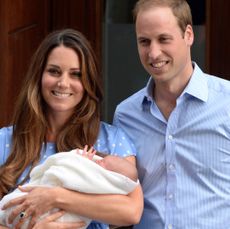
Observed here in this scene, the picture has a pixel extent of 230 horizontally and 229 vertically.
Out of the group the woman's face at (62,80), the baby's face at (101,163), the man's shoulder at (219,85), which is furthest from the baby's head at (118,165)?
the man's shoulder at (219,85)

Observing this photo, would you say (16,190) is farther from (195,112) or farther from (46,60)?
(195,112)

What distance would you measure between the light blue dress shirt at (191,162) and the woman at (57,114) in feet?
0.37

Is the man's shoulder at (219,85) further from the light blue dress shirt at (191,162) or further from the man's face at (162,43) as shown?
the man's face at (162,43)

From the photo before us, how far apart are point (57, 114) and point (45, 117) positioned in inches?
1.9

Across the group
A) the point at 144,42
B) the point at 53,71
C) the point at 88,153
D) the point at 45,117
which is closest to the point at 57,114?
the point at 45,117

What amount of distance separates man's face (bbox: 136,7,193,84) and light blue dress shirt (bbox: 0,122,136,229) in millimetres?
253

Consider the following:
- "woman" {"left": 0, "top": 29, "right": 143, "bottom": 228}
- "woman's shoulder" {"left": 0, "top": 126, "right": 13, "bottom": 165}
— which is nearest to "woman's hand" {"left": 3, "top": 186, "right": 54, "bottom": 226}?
"woman" {"left": 0, "top": 29, "right": 143, "bottom": 228}

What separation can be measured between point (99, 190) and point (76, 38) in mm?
592

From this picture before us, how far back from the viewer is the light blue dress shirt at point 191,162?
242 centimetres

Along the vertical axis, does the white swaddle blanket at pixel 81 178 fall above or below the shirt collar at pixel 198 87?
below

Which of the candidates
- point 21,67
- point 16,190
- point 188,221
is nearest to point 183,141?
point 188,221

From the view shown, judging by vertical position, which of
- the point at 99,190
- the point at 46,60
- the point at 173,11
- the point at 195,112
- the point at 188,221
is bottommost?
the point at 188,221

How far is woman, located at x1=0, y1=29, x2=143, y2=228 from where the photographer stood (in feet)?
8.13

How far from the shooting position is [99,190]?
2.28m
